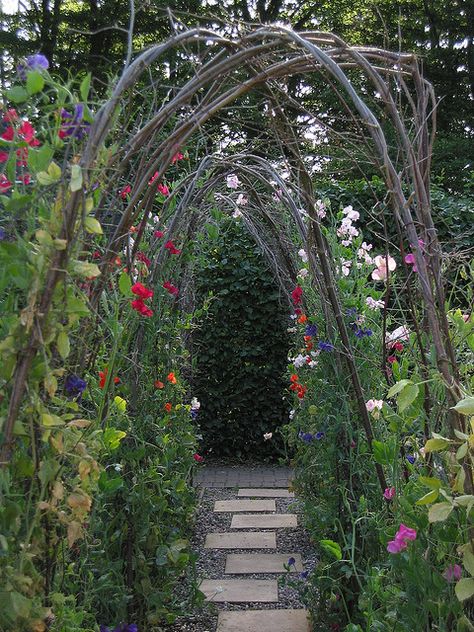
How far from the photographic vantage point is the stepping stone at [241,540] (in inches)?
171

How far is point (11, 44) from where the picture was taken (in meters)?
12.5

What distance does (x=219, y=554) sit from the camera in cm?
422

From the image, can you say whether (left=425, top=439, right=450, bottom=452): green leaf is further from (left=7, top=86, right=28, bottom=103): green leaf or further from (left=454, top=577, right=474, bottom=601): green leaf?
(left=7, top=86, right=28, bottom=103): green leaf

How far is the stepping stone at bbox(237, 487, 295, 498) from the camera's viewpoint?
545 cm

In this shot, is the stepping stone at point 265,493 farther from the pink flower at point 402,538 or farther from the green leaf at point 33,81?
the green leaf at point 33,81

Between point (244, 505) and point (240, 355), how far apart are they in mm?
1669

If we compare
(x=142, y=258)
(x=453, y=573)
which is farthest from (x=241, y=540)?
(x=453, y=573)

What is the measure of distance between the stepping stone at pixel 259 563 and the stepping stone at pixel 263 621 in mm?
477

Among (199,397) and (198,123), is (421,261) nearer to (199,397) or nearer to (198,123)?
(198,123)

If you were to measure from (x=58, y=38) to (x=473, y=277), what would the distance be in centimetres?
1314

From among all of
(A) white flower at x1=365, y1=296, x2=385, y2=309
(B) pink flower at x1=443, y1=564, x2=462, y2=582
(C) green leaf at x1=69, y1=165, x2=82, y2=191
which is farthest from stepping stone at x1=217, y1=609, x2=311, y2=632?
(C) green leaf at x1=69, y1=165, x2=82, y2=191

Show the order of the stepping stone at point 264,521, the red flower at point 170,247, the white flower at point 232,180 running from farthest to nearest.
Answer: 1. the stepping stone at point 264,521
2. the white flower at point 232,180
3. the red flower at point 170,247

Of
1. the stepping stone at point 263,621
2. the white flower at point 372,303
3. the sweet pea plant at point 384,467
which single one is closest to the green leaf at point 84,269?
the sweet pea plant at point 384,467

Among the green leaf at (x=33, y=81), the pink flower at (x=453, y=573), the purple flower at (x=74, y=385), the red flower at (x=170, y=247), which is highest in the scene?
the red flower at (x=170, y=247)
